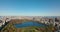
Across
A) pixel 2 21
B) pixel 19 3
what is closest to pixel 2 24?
pixel 2 21

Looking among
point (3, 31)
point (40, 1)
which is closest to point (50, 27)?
point (40, 1)

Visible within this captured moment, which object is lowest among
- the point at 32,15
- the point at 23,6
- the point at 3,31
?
the point at 3,31

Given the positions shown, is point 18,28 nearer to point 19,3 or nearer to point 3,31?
point 3,31

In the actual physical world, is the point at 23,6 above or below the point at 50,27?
above

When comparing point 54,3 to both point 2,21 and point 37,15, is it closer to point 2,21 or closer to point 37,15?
point 37,15

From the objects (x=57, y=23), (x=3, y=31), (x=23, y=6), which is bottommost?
(x=3, y=31)

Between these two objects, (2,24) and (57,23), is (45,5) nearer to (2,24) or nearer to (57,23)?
(57,23)

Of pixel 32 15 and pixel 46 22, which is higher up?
pixel 32 15

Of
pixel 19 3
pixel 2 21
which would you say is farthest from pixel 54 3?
pixel 2 21
